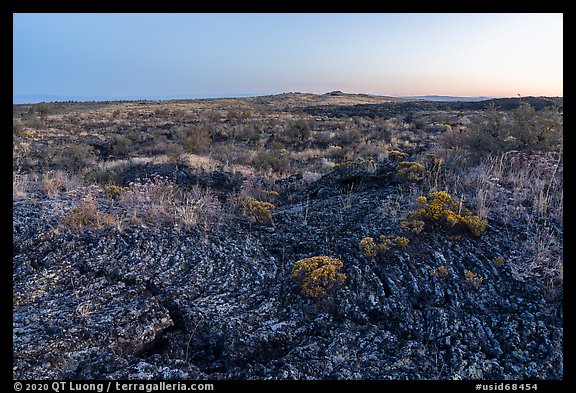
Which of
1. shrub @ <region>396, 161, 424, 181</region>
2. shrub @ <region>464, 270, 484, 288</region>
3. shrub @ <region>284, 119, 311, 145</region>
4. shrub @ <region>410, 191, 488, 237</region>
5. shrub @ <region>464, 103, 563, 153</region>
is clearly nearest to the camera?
shrub @ <region>464, 270, 484, 288</region>

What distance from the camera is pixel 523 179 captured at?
23.1 feet

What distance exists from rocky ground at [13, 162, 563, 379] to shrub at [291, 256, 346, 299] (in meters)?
0.12

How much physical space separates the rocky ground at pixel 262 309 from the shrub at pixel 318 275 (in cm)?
12

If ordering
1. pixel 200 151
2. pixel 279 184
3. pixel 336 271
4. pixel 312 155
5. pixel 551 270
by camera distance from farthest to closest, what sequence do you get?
pixel 200 151 < pixel 312 155 < pixel 279 184 < pixel 336 271 < pixel 551 270

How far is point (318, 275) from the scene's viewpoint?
4.65 metres

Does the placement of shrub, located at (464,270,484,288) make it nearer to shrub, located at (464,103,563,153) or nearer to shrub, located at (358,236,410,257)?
shrub, located at (358,236,410,257)

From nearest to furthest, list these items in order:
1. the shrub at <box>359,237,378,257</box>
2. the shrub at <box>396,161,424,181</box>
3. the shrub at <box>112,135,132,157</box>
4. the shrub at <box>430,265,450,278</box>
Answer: the shrub at <box>430,265,450,278</box> < the shrub at <box>359,237,378,257</box> < the shrub at <box>396,161,424,181</box> < the shrub at <box>112,135,132,157</box>

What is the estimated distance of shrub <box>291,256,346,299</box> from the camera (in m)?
4.56

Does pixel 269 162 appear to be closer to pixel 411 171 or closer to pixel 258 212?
pixel 411 171

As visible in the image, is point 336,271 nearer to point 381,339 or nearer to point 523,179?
point 381,339

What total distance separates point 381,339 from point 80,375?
2966 mm

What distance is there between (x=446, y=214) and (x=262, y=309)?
3.12 meters

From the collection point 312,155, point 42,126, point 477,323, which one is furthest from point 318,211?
point 42,126

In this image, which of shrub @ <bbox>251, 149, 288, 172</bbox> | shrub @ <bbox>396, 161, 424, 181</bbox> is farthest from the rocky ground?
shrub @ <bbox>251, 149, 288, 172</bbox>
